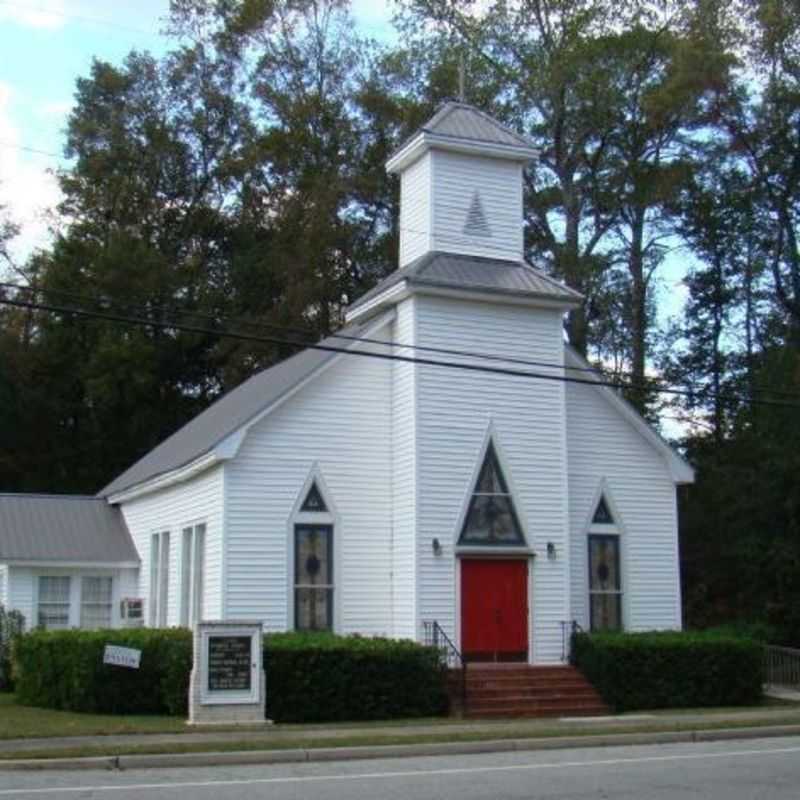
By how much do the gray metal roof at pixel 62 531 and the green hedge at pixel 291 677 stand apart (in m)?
7.78

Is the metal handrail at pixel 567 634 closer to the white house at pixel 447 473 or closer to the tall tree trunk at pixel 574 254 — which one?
the white house at pixel 447 473

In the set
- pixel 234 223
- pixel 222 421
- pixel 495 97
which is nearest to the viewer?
pixel 222 421

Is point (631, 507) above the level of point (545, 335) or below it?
below

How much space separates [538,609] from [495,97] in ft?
79.9

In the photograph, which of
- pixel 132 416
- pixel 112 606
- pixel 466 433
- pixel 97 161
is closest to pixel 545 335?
pixel 466 433

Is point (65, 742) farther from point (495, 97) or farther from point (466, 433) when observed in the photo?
point (495, 97)

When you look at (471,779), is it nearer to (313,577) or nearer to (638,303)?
(313,577)

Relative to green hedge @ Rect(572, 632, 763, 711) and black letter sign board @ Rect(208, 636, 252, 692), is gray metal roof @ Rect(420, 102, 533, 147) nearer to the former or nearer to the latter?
green hedge @ Rect(572, 632, 763, 711)

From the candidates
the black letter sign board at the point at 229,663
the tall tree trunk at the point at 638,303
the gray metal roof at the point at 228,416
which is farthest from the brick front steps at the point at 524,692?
the tall tree trunk at the point at 638,303

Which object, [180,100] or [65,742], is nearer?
[65,742]

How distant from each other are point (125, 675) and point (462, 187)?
12.6 metres

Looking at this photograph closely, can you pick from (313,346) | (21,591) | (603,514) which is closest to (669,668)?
(603,514)

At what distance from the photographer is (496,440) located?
26.3 metres

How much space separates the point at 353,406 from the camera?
26.4m
